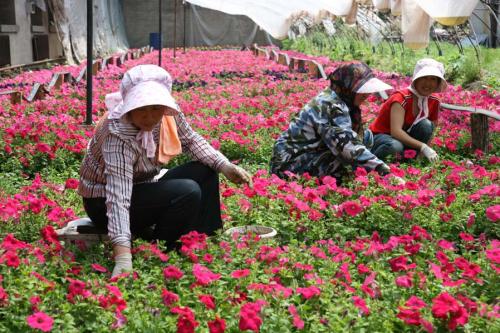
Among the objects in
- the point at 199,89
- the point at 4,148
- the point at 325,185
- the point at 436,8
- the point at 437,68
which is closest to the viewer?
the point at 325,185

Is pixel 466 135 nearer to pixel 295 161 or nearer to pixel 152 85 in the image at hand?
pixel 295 161

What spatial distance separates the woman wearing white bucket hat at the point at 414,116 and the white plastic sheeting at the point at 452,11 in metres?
3.80

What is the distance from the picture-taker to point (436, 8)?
9.54 metres

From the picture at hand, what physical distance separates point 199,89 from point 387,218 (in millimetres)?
8087

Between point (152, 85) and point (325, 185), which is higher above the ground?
point (152, 85)

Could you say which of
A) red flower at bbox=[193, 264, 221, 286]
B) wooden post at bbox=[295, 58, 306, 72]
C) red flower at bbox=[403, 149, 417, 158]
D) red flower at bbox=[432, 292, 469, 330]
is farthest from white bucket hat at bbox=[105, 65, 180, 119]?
wooden post at bbox=[295, 58, 306, 72]

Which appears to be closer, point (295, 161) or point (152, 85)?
point (152, 85)

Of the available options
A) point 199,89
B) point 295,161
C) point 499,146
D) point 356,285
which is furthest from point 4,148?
point 199,89

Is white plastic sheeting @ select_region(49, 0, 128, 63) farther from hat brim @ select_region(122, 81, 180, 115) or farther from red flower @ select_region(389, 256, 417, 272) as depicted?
red flower @ select_region(389, 256, 417, 272)

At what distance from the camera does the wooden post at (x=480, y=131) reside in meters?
6.21

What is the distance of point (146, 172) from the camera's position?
338 centimetres

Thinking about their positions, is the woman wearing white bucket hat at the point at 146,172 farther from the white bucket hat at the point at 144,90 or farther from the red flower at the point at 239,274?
the red flower at the point at 239,274

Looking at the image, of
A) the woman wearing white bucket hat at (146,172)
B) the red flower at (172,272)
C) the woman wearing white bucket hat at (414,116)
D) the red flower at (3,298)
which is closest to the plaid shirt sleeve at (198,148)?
the woman wearing white bucket hat at (146,172)

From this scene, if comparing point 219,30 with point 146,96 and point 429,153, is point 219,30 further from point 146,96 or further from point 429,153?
point 146,96
